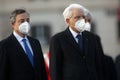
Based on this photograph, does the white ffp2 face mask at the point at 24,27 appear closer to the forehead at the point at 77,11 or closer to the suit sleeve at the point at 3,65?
the suit sleeve at the point at 3,65

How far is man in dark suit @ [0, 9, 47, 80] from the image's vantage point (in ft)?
40.9

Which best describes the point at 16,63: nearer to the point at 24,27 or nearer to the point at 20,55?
the point at 20,55

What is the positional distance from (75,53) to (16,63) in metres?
0.91

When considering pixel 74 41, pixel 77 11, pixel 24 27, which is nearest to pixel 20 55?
pixel 24 27

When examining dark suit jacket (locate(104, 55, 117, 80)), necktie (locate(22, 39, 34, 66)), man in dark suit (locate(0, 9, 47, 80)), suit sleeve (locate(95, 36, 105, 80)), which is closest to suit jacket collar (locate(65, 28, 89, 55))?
suit sleeve (locate(95, 36, 105, 80))

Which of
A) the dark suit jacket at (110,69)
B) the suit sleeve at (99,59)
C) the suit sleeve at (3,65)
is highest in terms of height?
the suit sleeve at (3,65)

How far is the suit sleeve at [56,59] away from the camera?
41.7 feet

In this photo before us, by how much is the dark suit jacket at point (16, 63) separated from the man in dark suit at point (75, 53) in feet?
0.91

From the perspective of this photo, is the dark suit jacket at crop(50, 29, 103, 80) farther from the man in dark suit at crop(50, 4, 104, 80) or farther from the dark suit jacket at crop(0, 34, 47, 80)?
the dark suit jacket at crop(0, 34, 47, 80)

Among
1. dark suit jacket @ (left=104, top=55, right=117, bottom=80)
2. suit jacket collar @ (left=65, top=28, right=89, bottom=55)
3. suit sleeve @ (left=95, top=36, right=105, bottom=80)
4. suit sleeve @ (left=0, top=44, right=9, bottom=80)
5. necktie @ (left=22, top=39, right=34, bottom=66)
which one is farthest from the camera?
dark suit jacket @ (left=104, top=55, right=117, bottom=80)

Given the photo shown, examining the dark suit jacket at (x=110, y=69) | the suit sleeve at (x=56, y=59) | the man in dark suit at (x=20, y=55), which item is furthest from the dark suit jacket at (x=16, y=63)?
the dark suit jacket at (x=110, y=69)

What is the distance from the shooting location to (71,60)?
41.7ft

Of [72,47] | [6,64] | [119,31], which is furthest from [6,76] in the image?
[119,31]

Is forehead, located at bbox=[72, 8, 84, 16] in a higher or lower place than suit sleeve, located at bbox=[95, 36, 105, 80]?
higher
